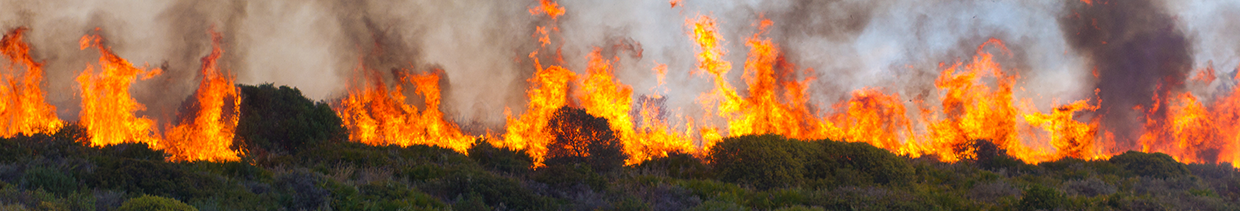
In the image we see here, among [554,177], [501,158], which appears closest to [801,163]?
[554,177]

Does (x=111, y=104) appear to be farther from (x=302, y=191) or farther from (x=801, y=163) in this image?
(x=801, y=163)

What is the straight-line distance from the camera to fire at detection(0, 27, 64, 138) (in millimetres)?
21234

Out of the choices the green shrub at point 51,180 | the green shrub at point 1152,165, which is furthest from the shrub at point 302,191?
the green shrub at point 1152,165

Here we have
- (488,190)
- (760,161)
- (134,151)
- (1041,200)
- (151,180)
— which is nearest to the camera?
(151,180)

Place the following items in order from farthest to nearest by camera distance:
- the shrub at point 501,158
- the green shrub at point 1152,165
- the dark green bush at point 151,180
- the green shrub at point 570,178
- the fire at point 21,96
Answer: the fire at point 21,96 → the green shrub at point 1152,165 → the shrub at point 501,158 → the green shrub at point 570,178 → the dark green bush at point 151,180

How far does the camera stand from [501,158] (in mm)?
17078

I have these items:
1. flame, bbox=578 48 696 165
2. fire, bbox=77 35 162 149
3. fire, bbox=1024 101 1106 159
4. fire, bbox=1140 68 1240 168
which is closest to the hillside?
flame, bbox=578 48 696 165

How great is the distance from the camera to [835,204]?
41.0ft

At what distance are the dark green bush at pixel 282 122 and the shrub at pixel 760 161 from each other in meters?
9.81

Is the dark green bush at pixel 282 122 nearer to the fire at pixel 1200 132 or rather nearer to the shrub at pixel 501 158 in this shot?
the shrub at pixel 501 158

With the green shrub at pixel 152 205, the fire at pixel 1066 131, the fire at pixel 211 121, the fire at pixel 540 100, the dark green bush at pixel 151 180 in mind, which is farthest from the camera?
the fire at pixel 1066 131

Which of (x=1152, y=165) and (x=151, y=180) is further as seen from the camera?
(x=1152, y=165)

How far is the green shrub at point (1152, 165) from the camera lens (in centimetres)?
1803

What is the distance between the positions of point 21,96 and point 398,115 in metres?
11.0
